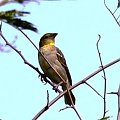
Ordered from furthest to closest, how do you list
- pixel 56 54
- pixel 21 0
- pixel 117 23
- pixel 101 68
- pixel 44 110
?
pixel 56 54 < pixel 117 23 < pixel 101 68 < pixel 44 110 < pixel 21 0

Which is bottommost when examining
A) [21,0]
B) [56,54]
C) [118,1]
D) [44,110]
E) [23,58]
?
[44,110]

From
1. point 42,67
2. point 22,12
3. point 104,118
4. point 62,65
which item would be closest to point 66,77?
point 62,65

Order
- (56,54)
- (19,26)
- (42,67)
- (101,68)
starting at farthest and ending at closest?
(56,54) → (42,67) → (101,68) → (19,26)

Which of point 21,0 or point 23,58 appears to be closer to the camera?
point 21,0

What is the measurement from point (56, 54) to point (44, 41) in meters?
0.49

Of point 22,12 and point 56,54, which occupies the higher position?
point 56,54

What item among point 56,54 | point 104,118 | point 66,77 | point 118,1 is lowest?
point 104,118

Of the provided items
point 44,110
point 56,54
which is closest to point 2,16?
point 44,110

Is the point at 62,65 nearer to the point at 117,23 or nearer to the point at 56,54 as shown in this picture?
the point at 56,54

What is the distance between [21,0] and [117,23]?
1643mm

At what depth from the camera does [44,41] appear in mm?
7793

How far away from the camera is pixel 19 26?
157 cm

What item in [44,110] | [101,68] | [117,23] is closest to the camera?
[44,110]

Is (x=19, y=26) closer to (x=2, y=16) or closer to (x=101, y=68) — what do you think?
(x=2, y=16)
